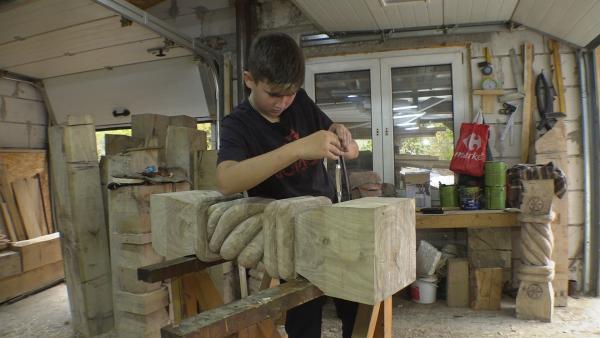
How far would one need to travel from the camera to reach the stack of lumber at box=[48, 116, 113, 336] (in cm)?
280

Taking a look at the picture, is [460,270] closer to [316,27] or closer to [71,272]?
[316,27]

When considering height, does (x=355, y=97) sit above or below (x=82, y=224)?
above

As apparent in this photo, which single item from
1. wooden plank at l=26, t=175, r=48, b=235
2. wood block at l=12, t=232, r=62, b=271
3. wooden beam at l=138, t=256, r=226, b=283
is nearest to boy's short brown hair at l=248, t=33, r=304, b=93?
wooden beam at l=138, t=256, r=226, b=283

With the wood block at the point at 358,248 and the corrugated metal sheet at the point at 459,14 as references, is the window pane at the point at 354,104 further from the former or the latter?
the wood block at the point at 358,248

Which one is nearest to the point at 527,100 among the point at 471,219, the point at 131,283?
the point at 471,219

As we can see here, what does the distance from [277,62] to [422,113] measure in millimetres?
2912

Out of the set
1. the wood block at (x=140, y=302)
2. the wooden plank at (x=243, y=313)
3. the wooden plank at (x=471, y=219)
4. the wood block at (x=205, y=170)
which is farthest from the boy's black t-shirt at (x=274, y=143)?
the wooden plank at (x=471, y=219)

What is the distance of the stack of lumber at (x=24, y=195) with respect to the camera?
4.24 m

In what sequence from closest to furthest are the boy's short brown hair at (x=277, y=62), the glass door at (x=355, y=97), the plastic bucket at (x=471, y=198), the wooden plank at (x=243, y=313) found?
the wooden plank at (x=243, y=313) → the boy's short brown hair at (x=277, y=62) → the plastic bucket at (x=471, y=198) → the glass door at (x=355, y=97)

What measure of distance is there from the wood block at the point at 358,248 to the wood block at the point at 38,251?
164 inches

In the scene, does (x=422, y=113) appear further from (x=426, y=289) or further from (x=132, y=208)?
(x=132, y=208)

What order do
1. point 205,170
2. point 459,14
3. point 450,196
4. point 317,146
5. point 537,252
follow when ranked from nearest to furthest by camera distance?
point 317,146 → point 537,252 → point 205,170 → point 459,14 → point 450,196

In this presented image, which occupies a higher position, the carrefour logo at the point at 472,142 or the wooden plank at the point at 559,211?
the carrefour logo at the point at 472,142

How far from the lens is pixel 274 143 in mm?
1367
